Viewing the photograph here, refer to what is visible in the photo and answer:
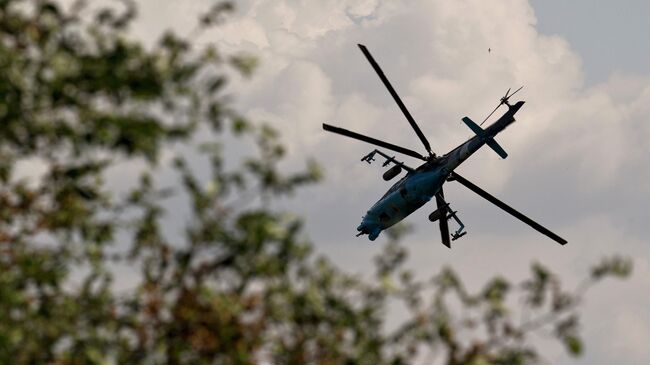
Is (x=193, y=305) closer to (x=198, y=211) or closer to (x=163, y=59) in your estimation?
(x=198, y=211)

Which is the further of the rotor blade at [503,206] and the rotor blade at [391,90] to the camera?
the rotor blade at [503,206]

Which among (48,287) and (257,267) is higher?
(48,287)

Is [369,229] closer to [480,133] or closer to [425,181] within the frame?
[425,181]

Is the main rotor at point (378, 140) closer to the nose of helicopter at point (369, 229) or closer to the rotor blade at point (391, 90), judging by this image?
the rotor blade at point (391, 90)

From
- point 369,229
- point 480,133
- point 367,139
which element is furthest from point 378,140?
point 369,229

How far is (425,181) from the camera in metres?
50.3

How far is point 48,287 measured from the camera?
16.2 meters

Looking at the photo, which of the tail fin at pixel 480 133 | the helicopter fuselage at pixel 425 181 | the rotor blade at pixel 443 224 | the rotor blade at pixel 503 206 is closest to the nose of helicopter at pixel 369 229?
the helicopter fuselage at pixel 425 181

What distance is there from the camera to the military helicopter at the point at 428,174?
47812 mm

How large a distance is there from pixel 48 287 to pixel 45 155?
6.28ft

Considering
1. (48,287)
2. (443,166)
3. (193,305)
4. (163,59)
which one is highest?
(443,166)

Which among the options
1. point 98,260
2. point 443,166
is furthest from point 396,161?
point 98,260

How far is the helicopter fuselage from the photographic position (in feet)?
161

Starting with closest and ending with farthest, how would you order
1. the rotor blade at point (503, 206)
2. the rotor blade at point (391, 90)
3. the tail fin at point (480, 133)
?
the rotor blade at point (391, 90), the tail fin at point (480, 133), the rotor blade at point (503, 206)
